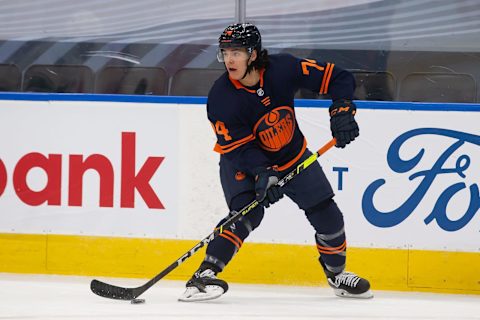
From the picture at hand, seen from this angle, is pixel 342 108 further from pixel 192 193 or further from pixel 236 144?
pixel 192 193

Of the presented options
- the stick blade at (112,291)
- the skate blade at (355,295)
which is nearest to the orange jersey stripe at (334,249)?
the skate blade at (355,295)

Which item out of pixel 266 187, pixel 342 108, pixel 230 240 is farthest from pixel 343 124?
pixel 230 240

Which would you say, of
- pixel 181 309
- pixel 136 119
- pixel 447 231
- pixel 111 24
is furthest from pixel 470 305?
pixel 111 24

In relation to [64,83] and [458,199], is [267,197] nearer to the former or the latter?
[458,199]

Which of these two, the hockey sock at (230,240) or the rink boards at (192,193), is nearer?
the hockey sock at (230,240)

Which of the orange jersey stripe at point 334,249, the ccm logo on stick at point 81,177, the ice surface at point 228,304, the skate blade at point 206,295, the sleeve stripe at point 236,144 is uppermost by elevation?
the sleeve stripe at point 236,144

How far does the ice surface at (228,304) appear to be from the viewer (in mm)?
3660

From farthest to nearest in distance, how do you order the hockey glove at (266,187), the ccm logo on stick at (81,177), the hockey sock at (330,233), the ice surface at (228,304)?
the ccm logo on stick at (81,177) → the hockey sock at (330,233) → the hockey glove at (266,187) → the ice surface at (228,304)

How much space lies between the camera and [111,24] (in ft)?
16.0

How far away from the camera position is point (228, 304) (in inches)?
154

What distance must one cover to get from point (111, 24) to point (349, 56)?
3.33 ft

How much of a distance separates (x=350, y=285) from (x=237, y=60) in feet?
2.95

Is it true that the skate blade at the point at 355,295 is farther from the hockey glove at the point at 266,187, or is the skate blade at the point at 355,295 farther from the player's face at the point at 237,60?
the player's face at the point at 237,60

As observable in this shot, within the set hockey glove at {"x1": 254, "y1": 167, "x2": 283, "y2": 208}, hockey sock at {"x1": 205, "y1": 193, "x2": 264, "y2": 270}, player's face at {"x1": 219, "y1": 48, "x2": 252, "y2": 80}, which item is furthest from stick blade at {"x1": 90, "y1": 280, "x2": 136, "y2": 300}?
player's face at {"x1": 219, "y1": 48, "x2": 252, "y2": 80}
